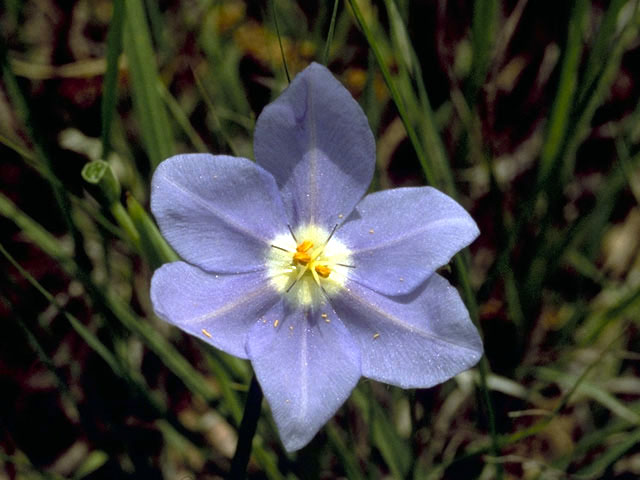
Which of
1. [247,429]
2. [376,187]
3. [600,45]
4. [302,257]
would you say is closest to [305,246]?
[302,257]

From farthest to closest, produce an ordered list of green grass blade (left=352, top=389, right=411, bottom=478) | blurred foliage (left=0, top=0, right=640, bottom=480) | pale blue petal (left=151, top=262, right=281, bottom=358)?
green grass blade (left=352, top=389, right=411, bottom=478) < blurred foliage (left=0, top=0, right=640, bottom=480) < pale blue petal (left=151, top=262, right=281, bottom=358)

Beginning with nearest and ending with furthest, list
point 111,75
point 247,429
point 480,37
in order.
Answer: point 247,429
point 111,75
point 480,37

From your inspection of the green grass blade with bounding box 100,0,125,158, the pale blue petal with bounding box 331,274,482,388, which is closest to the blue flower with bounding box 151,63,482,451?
the pale blue petal with bounding box 331,274,482,388

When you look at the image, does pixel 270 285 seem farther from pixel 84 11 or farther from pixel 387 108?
pixel 84 11

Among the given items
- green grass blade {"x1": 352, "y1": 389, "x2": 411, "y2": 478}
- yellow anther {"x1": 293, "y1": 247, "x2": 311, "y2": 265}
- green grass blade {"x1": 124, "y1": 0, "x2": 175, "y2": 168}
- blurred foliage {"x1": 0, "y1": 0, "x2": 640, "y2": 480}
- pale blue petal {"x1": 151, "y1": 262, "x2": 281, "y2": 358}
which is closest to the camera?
pale blue petal {"x1": 151, "y1": 262, "x2": 281, "y2": 358}

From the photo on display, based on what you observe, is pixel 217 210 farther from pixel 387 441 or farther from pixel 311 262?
pixel 387 441

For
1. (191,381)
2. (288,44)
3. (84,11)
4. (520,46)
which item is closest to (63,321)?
(191,381)

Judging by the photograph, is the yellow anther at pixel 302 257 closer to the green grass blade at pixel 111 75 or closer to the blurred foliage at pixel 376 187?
the blurred foliage at pixel 376 187

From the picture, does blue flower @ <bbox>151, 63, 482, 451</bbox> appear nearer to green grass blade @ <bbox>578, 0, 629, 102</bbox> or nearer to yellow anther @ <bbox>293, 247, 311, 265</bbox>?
yellow anther @ <bbox>293, 247, 311, 265</bbox>
